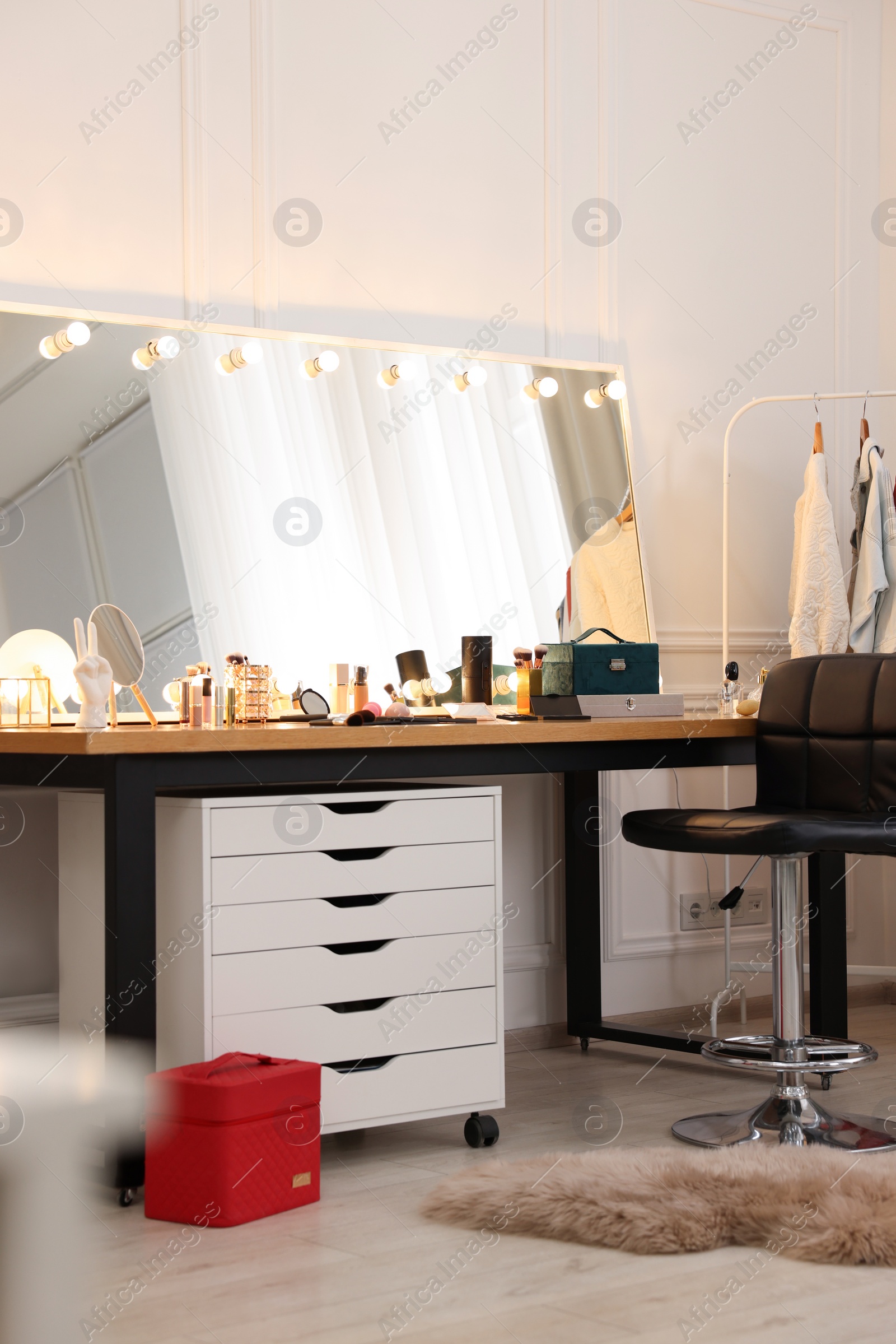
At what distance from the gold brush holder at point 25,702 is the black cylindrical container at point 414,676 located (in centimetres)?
80

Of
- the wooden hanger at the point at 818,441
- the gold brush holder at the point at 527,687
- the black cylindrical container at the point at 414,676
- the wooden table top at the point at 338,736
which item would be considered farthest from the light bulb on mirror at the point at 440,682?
the wooden hanger at the point at 818,441

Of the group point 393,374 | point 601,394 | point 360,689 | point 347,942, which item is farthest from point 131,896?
point 601,394

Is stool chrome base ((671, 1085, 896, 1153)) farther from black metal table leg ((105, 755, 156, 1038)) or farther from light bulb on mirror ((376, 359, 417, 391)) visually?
light bulb on mirror ((376, 359, 417, 391))

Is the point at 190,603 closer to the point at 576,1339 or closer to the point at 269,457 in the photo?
the point at 269,457

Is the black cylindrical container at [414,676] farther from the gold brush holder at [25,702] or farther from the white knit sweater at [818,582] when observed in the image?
the white knit sweater at [818,582]

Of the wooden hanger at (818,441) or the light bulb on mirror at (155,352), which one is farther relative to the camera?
the wooden hanger at (818,441)

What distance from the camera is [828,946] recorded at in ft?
10.5

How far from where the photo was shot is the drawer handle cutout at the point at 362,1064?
235 cm

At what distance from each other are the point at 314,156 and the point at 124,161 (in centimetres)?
45

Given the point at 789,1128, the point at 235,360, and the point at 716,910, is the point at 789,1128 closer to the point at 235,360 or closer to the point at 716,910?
the point at 716,910

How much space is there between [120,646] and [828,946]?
174 cm

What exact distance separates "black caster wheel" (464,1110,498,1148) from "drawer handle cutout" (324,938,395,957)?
0.36m

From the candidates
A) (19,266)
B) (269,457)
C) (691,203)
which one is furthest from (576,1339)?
(691,203)

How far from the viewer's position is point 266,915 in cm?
229
